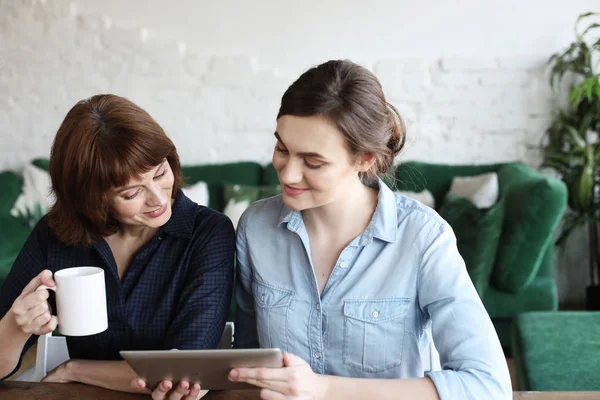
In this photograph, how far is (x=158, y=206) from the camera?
60.0 inches

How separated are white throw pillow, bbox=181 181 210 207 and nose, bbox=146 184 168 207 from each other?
2137 mm

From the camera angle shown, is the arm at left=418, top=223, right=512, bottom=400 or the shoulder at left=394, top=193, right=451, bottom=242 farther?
the shoulder at left=394, top=193, right=451, bottom=242

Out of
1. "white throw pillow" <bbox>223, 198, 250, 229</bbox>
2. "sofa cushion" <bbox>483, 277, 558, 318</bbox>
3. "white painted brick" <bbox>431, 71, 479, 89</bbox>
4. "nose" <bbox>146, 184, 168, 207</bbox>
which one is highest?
"white painted brick" <bbox>431, 71, 479, 89</bbox>

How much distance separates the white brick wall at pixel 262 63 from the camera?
388cm

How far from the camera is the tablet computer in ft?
3.57

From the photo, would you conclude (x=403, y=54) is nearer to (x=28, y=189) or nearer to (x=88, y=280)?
(x=28, y=189)

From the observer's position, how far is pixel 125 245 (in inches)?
65.0

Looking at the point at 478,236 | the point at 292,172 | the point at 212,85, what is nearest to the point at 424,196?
the point at 478,236

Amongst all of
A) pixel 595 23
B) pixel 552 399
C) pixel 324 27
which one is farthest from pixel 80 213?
pixel 595 23

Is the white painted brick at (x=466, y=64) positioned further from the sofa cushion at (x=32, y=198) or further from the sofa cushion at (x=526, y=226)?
the sofa cushion at (x=32, y=198)

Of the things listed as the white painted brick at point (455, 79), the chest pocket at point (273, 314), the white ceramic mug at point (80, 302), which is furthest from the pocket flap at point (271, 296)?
the white painted brick at point (455, 79)

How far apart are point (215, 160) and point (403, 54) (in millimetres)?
1245

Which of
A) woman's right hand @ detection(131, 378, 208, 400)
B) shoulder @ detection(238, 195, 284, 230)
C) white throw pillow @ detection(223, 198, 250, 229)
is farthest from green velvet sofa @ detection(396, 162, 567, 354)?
woman's right hand @ detection(131, 378, 208, 400)

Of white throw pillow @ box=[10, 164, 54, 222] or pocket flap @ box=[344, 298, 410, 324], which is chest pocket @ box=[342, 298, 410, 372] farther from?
white throw pillow @ box=[10, 164, 54, 222]
